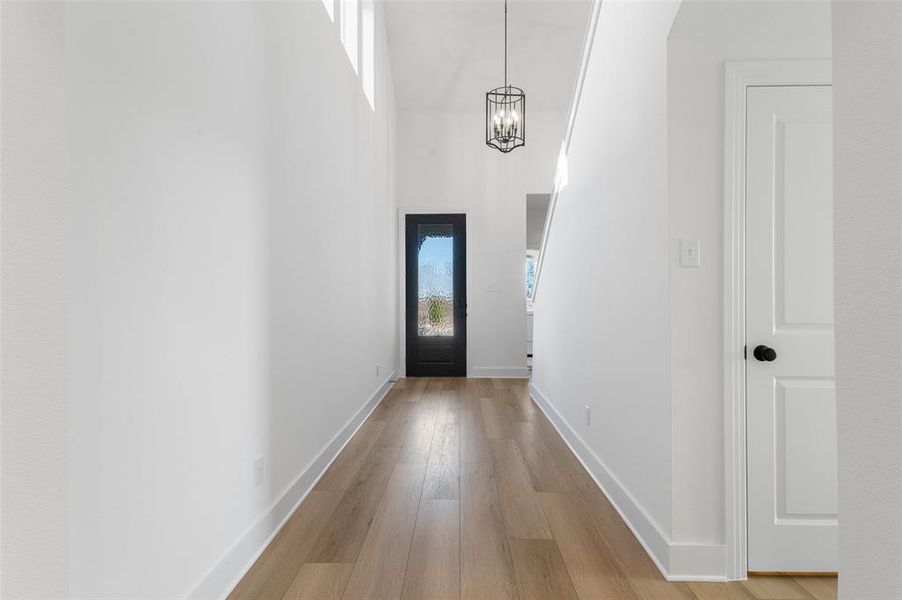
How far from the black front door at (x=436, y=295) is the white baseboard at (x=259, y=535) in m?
3.29

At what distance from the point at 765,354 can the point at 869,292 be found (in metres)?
1.14

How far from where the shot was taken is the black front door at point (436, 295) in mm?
6402

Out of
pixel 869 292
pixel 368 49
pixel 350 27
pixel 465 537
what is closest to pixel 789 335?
pixel 869 292

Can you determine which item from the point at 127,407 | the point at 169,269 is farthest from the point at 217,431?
the point at 169,269

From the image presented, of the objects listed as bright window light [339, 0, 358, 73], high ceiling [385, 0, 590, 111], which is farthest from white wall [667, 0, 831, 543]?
high ceiling [385, 0, 590, 111]

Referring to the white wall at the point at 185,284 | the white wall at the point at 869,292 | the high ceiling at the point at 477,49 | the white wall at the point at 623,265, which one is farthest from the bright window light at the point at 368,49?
the white wall at the point at 869,292

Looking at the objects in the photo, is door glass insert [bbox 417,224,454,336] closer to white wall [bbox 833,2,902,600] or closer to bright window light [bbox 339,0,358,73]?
bright window light [bbox 339,0,358,73]

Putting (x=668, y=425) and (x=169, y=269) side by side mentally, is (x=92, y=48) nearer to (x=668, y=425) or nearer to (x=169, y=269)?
(x=169, y=269)

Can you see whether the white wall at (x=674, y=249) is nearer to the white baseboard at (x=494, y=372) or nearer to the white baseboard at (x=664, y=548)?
the white baseboard at (x=664, y=548)

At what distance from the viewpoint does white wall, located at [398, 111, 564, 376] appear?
6395 mm

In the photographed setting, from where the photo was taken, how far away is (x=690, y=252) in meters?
1.78

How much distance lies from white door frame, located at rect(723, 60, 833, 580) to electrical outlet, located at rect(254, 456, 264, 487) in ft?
5.95

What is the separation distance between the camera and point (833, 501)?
178cm

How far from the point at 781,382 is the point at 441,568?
1468 mm
